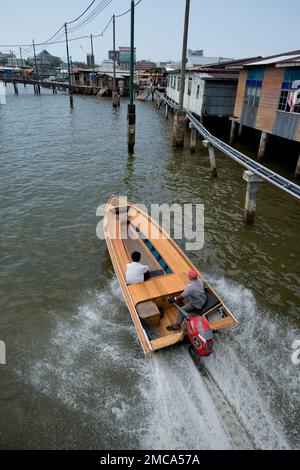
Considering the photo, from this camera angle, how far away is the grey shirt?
6.85m

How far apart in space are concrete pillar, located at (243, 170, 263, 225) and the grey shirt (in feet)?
19.1

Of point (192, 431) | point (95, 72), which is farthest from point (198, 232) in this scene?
point (95, 72)

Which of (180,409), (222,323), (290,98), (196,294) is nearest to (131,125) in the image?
(290,98)

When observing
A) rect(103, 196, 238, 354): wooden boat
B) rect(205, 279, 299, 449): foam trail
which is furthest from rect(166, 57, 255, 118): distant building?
rect(205, 279, 299, 449): foam trail

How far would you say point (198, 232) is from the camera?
39.7ft

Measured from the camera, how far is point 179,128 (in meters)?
22.3

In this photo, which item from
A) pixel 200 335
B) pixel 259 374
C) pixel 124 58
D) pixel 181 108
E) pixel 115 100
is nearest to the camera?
pixel 200 335

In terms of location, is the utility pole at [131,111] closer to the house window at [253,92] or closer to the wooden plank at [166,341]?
the house window at [253,92]

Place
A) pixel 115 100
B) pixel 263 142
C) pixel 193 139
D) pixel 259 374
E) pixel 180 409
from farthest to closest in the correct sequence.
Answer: pixel 115 100, pixel 193 139, pixel 263 142, pixel 259 374, pixel 180 409

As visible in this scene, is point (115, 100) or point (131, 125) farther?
point (115, 100)

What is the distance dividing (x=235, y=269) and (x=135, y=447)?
620 cm

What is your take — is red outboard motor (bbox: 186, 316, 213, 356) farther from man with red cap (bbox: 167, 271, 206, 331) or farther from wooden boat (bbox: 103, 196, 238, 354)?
man with red cap (bbox: 167, 271, 206, 331)

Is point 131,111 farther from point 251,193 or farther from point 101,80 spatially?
point 101,80

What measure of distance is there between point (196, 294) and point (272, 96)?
1604 cm
